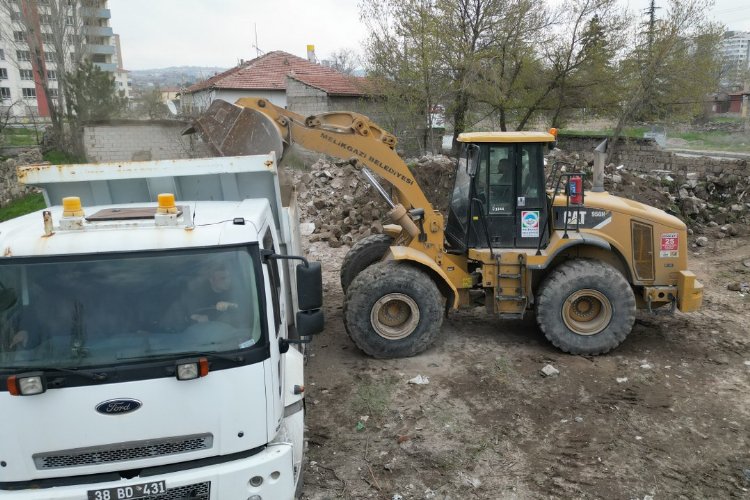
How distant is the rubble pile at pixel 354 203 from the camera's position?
12.0m

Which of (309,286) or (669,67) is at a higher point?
(669,67)

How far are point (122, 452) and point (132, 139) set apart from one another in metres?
17.9

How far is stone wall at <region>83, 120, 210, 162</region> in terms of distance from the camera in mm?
19109

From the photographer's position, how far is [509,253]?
6.80 metres

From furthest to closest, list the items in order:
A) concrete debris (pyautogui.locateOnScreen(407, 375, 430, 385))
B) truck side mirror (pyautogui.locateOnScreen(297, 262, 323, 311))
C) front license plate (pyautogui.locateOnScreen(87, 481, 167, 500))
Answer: concrete debris (pyautogui.locateOnScreen(407, 375, 430, 385)), truck side mirror (pyautogui.locateOnScreen(297, 262, 323, 311)), front license plate (pyautogui.locateOnScreen(87, 481, 167, 500))

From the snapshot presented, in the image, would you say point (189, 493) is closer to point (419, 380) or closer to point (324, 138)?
point (419, 380)

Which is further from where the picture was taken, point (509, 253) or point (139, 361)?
point (509, 253)

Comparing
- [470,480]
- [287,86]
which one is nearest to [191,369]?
[470,480]

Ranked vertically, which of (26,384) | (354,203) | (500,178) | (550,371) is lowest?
(550,371)

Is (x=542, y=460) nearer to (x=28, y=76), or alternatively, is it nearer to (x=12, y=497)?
(x=12, y=497)

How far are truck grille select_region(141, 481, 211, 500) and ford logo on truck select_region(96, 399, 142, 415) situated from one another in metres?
0.50

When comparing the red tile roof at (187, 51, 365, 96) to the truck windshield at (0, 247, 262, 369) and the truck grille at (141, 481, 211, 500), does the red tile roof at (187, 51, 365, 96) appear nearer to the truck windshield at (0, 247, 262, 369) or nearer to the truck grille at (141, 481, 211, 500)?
the truck windshield at (0, 247, 262, 369)

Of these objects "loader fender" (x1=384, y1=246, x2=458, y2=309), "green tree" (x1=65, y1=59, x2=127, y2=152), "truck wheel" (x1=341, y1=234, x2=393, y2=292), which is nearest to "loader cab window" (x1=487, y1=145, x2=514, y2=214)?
"loader fender" (x1=384, y1=246, x2=458, y2=309)

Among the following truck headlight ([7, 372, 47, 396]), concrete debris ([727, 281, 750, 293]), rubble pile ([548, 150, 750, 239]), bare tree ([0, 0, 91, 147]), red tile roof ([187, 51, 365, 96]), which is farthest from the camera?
red tile roof ([187, 51, 365, 96])
